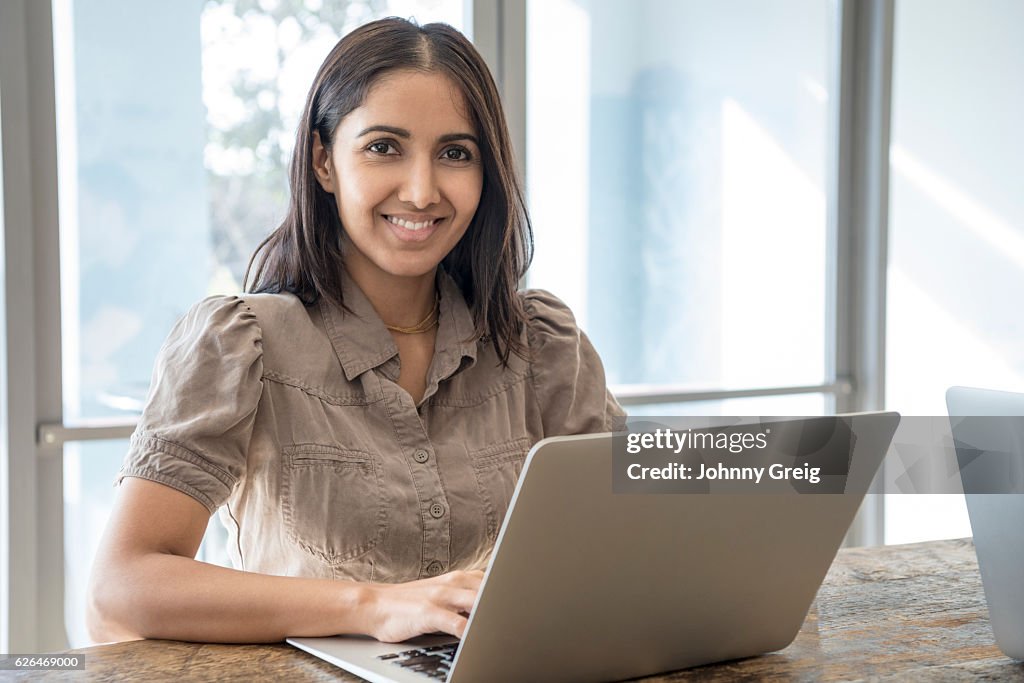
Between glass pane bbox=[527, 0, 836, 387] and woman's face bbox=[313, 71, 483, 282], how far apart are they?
4.63ft

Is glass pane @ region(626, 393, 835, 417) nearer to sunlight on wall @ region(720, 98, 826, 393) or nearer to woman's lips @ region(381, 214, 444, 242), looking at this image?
sunlight on wall @ region(720, 98, 826, 393)

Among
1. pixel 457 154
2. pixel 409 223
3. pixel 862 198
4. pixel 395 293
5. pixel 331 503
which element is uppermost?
pixel 862 198

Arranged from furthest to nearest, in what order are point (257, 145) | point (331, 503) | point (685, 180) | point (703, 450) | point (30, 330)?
point (685, 180) < point (257, 145) < point (30, 330) < point (331, 503) < point (703, 450)

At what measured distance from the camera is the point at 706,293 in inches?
127

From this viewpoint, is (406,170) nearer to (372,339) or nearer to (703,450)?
(372,339)

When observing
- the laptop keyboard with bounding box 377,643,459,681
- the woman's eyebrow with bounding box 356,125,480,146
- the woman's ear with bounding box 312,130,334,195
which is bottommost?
the laptop keyboard with bounding box 377,643,459,681

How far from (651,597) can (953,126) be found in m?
3.09

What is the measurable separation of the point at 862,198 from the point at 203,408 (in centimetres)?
281

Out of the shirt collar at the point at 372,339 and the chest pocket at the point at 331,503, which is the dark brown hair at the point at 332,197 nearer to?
the shirt collar at the point at 372,339

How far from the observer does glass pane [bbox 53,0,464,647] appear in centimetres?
227

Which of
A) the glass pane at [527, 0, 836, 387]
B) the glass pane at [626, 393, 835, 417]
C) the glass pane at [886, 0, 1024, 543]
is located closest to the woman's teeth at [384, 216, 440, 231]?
the glass pane at [527, 0, 836, 387]

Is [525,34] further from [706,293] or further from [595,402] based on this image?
[595,402]

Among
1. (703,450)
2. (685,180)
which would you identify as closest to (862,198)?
(685,180)

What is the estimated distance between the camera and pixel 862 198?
3449mm
